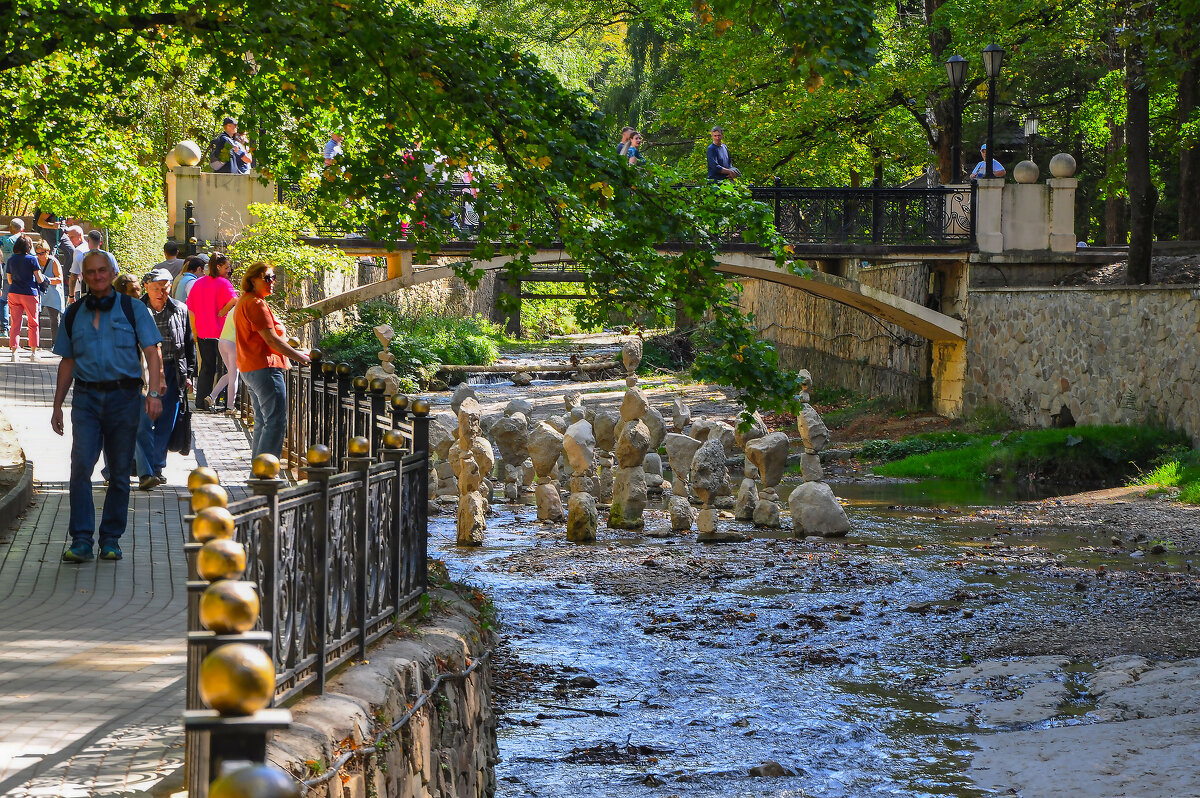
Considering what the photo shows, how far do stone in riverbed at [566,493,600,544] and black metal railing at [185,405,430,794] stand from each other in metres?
7.27

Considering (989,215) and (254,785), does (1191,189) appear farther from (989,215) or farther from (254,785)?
(254,785)

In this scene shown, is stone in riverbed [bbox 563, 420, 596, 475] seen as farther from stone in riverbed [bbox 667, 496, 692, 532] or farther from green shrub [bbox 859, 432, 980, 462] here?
green shrub [bbox 859, 432, 980, 462]

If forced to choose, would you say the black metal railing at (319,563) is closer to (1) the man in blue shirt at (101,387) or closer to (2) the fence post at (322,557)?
(2) the fence post at (322,557)

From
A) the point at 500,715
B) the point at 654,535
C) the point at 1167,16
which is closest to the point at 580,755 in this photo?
the point at 500,715

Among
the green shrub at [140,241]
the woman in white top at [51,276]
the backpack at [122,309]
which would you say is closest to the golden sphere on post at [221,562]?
the backpack at [122,309]

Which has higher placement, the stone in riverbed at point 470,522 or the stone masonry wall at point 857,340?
the stone masonry wall at point 857,340

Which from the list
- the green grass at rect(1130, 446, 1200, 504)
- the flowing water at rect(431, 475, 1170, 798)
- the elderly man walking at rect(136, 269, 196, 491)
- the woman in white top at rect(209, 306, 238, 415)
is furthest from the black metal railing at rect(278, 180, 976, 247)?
the elderly man walking at rect(136, 269, 196, 491)

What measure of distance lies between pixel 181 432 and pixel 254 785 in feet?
32.0

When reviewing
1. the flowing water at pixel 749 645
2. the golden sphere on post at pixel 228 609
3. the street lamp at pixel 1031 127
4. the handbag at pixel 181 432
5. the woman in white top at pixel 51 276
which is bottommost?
the flowing water at pixel 749 645

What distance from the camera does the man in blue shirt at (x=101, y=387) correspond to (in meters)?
7.19

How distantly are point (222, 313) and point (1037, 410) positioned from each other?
14.0 meters

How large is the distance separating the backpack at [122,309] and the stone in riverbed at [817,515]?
768 cm

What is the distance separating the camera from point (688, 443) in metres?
14.4

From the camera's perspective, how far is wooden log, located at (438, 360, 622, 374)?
3156 cm
